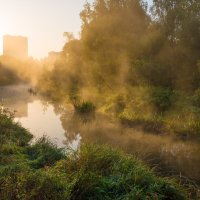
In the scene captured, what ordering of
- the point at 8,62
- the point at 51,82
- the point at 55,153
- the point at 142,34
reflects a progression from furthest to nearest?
the point at 8,62
the point at 51,82
the point at 142,34
the point at 55,153

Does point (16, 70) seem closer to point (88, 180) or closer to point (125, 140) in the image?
point (125, 140)

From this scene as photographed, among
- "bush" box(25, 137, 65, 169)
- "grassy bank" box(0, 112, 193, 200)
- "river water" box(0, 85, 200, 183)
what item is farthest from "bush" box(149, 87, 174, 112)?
"grassy bank" box(0, 112, 193, 200)

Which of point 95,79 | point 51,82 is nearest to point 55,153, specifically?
point 95,79

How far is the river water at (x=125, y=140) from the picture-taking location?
1577 centimetres

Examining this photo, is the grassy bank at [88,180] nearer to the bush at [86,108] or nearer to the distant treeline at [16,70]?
the bush at [86,108]

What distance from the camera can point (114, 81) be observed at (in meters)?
33.5

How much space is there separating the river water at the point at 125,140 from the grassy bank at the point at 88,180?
1910 mm

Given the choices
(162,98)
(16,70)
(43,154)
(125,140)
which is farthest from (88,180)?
(16,70)

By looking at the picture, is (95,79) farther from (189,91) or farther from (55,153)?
(55,153)

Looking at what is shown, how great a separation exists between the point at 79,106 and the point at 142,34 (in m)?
7.40

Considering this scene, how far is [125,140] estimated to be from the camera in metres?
21.2

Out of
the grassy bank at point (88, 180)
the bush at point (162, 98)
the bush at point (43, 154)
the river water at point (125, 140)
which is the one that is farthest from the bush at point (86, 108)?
the grassy bank at point (88, 180)

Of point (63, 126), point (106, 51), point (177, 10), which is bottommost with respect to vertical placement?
point (63, 126)

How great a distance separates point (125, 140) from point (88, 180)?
12149 millimetres
